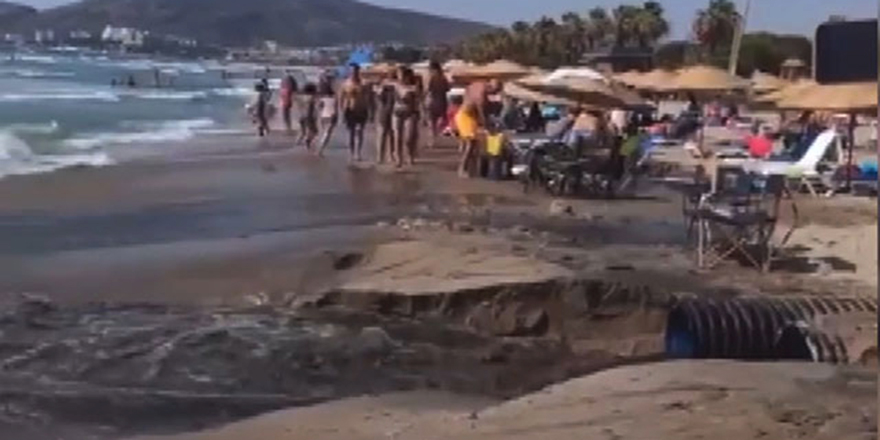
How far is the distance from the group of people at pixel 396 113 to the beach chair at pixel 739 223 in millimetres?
7265

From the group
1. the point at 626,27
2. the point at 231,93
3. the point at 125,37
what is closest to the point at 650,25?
the point at 626,27

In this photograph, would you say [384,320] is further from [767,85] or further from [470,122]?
[767,85]

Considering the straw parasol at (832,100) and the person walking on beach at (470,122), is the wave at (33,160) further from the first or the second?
the straw parasol at (832,100)

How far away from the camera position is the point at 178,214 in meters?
16.6

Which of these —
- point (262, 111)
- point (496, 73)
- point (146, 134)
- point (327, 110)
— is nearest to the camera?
point (327, 110)

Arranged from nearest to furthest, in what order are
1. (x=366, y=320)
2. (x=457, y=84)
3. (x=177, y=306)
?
(x=366, y=320) → (x=177, y=306) → (x=457, y=84)

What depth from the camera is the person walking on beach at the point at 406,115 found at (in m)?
20.8

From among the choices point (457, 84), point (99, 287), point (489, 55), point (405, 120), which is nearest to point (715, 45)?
point (489, 55)

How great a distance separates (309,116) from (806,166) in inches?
399

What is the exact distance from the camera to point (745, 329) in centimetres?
811

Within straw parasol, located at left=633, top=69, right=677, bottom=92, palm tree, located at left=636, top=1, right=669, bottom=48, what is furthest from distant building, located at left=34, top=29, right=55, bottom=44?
straw parasol, located at left=633, top=69, right=677, bottom=92

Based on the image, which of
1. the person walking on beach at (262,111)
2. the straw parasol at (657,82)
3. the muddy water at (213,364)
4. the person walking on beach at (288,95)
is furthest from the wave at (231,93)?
the muddy water at (213,364)

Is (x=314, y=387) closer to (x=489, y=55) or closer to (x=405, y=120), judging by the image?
(x=405, y=120)

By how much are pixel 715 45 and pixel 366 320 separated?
250 feet
